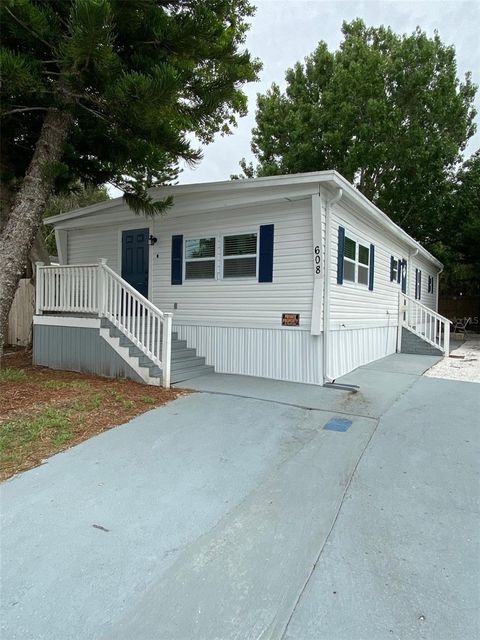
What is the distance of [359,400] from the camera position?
236 inches

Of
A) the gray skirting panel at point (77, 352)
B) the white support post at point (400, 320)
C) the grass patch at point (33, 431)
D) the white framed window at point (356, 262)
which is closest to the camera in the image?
the grass patch at point (33, 431)

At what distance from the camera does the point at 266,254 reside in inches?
291

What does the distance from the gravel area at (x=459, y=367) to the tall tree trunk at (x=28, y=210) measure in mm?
7582

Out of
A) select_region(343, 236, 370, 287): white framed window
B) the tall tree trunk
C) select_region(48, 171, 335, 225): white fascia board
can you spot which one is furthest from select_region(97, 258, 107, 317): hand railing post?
select_region(343, 236, 370, 287): white framed window

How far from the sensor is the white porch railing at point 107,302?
6.68 meters

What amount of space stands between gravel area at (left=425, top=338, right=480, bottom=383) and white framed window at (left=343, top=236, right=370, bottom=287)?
2.44 metres

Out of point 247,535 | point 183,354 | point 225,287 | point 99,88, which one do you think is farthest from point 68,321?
point 247,535

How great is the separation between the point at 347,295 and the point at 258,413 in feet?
12.4

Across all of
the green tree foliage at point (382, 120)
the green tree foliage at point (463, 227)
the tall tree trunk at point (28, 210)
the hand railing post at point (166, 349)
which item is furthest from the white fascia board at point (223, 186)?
the green tree foliage at point (463, 227)

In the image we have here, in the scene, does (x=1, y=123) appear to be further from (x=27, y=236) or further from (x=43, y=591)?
(x=43, y=591)

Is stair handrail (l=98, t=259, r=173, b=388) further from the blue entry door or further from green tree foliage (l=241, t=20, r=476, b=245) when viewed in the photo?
green tree foliage (l=241, t=20, r=476, b=245)

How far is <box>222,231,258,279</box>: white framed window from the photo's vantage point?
25.0ft

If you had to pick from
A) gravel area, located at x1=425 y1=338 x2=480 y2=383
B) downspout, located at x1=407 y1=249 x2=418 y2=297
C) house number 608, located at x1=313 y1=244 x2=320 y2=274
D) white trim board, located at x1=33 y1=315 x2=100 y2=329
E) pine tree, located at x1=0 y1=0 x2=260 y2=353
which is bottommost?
gravel area, located at x1=425 y1=338 x2=480 y2=383

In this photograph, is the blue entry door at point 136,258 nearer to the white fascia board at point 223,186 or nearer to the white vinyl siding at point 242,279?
the white vinyl siding at point 242,279
